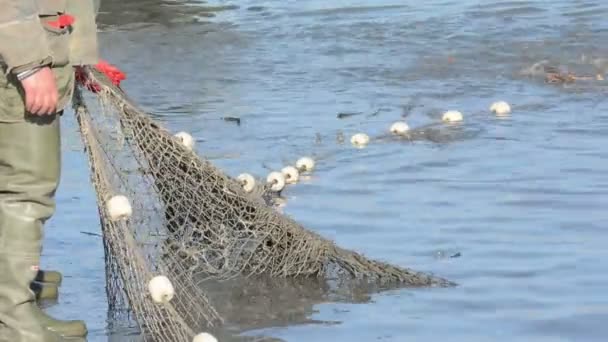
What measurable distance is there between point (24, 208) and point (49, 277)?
116cm

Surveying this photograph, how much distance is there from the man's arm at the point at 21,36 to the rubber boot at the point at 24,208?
0.25 metres

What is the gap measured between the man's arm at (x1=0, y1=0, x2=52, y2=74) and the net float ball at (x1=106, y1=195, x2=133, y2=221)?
0.74 m

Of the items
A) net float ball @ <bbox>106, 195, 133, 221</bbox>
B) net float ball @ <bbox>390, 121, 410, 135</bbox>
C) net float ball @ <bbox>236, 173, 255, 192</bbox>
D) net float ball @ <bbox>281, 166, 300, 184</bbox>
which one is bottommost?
net float ball @ <bbox>106, 195, 133, 221</bbox>

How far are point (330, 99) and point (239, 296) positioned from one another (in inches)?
193

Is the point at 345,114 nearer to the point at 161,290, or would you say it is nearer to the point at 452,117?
the point at 452,117

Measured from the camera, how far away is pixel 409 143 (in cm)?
888

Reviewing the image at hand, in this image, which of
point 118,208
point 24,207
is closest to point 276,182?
point 118,208

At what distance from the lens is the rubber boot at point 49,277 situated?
5961mm

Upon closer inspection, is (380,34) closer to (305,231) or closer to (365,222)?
(365,222)

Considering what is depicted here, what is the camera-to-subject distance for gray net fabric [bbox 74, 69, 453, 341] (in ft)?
17.2

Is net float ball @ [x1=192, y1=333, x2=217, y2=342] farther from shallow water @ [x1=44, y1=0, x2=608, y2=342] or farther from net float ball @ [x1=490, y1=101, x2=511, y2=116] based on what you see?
net float ball @ [x1=490, y1=101, x2=511, y2=116]

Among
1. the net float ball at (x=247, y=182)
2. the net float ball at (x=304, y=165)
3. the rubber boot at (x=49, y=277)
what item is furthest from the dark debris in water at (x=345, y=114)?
the rubber boot at (x=49, y=277)

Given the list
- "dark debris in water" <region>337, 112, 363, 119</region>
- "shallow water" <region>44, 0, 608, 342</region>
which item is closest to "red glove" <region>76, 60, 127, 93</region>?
"shallow water" <region>44, 0, 608, 342</region>

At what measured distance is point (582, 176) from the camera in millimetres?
7613
